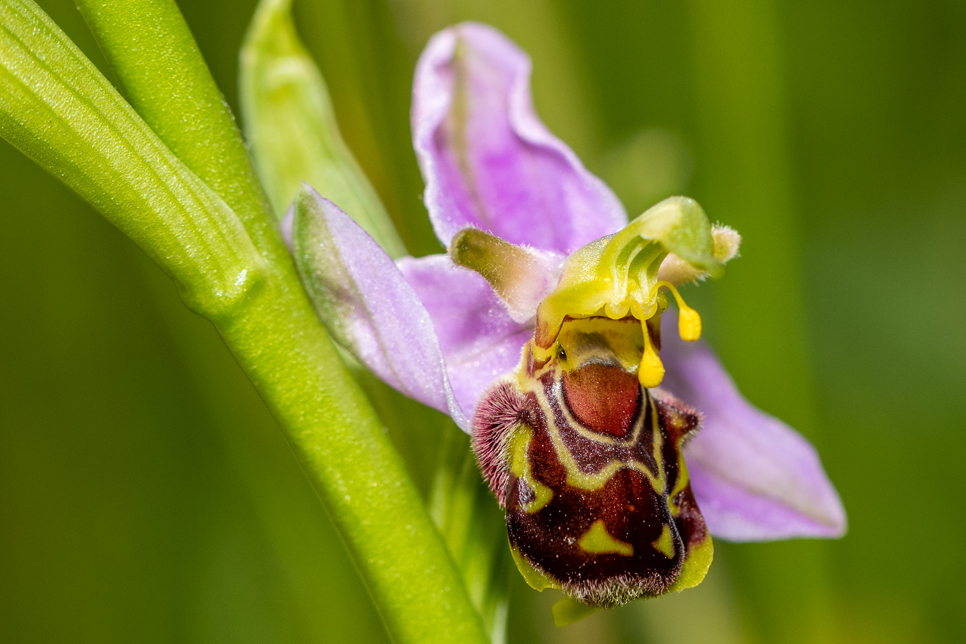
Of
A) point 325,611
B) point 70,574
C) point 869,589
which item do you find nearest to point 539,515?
point 325,611

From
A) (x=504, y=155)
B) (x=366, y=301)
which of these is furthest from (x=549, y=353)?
(x=504, y=155)

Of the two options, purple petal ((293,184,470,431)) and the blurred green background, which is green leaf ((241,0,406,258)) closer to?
purple petal ((293,184,470,431))

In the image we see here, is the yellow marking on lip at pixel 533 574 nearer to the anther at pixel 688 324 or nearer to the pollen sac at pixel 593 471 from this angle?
the pollen sac at pixel 593 471

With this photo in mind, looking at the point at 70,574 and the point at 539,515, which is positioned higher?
the point at 539,515

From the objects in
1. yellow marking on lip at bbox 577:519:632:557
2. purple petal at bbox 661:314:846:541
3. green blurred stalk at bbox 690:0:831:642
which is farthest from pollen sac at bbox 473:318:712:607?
green blurred stalk at bbox 690:0:831:642

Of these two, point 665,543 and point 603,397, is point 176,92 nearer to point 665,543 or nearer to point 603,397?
point 603,397

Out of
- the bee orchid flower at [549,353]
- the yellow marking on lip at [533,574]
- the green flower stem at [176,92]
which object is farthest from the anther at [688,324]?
the green flower stem at [176,92]

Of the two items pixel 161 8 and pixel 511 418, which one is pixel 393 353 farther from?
pixel 161 8
